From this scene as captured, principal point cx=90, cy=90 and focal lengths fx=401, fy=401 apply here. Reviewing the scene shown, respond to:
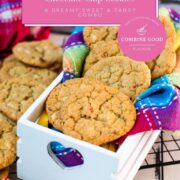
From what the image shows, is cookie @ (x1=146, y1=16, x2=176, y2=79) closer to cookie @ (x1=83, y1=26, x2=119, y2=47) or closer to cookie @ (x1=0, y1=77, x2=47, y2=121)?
cookie @ (x1=83, y1=26, x2=119, y2=47)

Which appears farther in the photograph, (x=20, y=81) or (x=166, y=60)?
(x=20, y=81)

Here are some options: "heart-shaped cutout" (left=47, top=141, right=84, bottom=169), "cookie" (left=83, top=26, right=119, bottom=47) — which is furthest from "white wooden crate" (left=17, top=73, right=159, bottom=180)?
"cookie" (left=83, top=26, right=119, bottom=47)

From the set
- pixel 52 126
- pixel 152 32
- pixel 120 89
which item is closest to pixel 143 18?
pixel 152 32

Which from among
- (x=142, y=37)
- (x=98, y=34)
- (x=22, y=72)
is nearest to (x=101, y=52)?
(x=98, y=34)

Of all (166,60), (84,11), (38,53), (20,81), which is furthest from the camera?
(38,53)

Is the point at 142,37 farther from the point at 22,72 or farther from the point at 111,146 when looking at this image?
the point at 22,72

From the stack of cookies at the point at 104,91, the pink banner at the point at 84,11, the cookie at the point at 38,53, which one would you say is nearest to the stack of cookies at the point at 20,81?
the cookie at the point at 38,53

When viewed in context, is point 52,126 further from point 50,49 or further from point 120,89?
point 50,49
